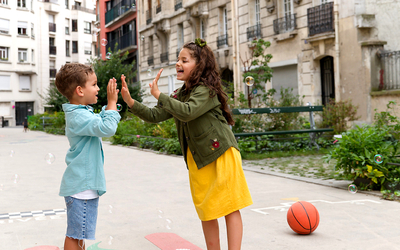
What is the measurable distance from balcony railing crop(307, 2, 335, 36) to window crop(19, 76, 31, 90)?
41041 mm

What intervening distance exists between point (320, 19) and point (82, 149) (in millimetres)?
13599

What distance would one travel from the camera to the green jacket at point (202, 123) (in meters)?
2.78

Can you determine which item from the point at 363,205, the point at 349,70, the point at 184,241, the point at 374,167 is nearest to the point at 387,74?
→ the point at 349,70

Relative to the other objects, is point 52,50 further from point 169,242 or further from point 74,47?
point 169,242

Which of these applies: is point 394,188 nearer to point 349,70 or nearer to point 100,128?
point 100,128

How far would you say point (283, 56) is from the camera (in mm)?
16938

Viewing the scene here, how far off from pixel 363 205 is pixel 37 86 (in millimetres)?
49653

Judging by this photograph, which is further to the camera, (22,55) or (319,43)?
(22,55)

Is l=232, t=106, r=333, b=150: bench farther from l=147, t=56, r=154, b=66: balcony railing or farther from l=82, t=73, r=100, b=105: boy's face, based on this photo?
l=147, t=56, r=154, b=66: balcony railing

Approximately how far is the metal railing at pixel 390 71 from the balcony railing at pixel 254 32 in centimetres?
589

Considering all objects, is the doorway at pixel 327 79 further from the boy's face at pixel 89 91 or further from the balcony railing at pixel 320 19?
the boy's face at pixel 89 91

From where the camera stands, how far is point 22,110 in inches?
1930

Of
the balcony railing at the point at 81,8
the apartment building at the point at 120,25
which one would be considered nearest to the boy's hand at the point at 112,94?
the apartment building at the point at 120,25

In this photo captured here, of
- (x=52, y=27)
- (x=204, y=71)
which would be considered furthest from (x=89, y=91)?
(x=52, y=27)
